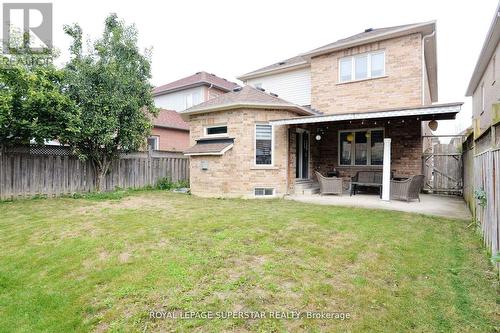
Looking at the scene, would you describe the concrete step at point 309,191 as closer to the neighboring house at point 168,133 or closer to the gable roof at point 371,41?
the gable roof at point 371,41

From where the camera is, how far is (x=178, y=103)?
2498 cm

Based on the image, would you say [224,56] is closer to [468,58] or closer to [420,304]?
[468,58]

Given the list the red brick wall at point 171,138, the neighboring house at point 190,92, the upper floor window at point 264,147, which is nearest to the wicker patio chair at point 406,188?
the upper floor window at point 264,147

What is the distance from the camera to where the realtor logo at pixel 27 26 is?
866cm

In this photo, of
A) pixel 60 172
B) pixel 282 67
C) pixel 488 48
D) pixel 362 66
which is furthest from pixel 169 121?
pixel 488 48

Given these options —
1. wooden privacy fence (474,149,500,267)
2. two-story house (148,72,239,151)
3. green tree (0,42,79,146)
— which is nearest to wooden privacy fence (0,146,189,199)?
green tree (0,42,79,146)

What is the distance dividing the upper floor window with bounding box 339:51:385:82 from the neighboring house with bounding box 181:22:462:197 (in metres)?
0.04

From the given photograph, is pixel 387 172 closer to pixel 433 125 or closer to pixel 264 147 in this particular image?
pixel 433 125

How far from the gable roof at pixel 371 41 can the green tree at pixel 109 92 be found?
7.02 metres

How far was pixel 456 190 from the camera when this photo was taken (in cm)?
1214

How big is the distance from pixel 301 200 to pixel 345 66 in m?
7.14

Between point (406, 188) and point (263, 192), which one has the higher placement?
point (406, 188)

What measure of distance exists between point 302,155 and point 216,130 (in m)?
4.03

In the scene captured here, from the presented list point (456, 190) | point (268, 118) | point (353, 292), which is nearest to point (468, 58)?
point (456, 190)
